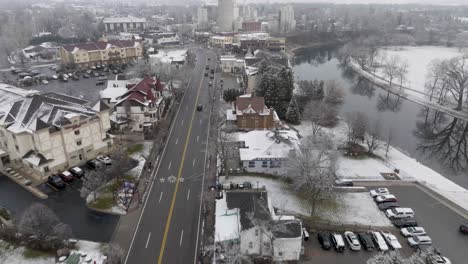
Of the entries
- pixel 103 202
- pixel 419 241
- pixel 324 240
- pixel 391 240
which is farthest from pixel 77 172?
pixel 419 241

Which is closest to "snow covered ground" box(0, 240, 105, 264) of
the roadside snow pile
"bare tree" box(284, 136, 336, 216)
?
"bare tree" box(284, 136, 336, 216)

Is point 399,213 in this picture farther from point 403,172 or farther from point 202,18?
point 202,18

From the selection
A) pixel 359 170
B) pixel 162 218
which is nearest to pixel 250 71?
pixel 359 170

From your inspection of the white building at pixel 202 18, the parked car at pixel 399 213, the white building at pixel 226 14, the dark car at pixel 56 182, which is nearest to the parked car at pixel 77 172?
the dark car at pixel 56 182

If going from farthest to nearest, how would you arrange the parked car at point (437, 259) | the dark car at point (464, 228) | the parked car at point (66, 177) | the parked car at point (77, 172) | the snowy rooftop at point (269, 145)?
the snowy rooftop at point (269, 145), the parked car at point (77, 172), the parked car at point (66, 177), the dark car at point (464, 228), the parked car at point (437, 259)

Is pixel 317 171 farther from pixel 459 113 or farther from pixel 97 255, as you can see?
pixel 459 113

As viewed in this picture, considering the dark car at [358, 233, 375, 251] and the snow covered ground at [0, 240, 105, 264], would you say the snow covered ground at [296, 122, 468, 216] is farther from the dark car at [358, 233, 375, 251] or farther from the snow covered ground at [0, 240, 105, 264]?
the snow covered ground at [0, 240, 105, 264]

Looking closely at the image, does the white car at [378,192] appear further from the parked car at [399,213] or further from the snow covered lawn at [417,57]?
the snow covered lawn at [417,57]
